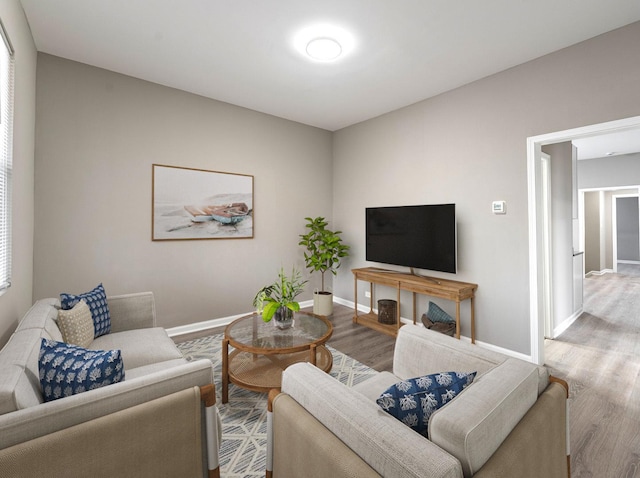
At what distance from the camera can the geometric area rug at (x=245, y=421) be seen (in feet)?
5.60

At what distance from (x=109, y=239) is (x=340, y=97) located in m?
3.00

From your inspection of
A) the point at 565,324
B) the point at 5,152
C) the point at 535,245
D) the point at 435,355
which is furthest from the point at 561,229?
the point at 5,152

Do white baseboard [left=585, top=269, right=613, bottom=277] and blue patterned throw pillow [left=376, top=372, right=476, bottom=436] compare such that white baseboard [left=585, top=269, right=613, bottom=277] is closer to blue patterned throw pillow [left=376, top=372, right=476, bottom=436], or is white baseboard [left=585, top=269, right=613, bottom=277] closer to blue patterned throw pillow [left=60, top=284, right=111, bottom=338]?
blue patterned throw pillow [left=376, top=372, right=476, bottom=436]

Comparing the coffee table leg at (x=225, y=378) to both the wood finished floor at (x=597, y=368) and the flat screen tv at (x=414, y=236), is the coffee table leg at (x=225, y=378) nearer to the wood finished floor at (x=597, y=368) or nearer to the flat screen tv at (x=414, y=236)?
the wood finished floor at (x=597, y=368)

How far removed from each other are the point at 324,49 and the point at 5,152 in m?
2.38

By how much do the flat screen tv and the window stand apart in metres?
3.50

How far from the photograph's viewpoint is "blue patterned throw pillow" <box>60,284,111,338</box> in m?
2.23

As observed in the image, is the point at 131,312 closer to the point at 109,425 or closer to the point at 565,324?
the point at 109,425

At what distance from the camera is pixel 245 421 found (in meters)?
2.07

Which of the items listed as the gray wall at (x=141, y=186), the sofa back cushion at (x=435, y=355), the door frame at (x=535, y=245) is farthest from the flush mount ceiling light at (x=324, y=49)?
the sofa back cushion at (x=435, y=355)

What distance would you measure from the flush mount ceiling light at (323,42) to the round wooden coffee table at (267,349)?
7.79 ft

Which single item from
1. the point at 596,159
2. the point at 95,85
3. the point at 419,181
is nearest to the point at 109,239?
the point at 95,85

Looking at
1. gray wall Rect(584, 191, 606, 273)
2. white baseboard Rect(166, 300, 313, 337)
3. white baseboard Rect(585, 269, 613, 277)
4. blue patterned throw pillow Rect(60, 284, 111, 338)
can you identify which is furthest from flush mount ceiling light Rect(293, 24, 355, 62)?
gray wall Rect(584, 191, 606, 273)

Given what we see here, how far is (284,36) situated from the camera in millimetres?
2506
